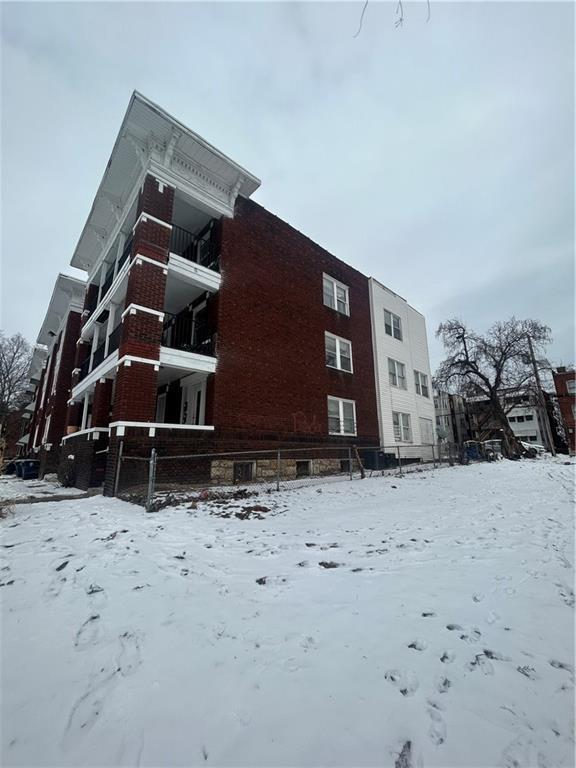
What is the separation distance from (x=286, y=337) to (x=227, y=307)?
3.29 meters

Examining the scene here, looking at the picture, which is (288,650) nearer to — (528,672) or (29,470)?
(528,672)

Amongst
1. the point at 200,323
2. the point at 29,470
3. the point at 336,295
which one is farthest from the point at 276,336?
the point at 29,470

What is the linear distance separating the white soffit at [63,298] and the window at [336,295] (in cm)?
1520

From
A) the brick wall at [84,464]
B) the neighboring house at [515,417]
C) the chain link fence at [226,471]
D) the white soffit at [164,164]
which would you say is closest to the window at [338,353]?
the chain link fence at [226,471]

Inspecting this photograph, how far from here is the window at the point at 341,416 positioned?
16984 millimetres

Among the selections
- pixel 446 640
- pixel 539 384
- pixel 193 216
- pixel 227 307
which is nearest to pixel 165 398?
Answer: pixel 227 307

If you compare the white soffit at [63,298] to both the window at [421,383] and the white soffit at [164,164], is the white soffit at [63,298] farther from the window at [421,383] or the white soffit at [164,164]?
the window at [421,383]

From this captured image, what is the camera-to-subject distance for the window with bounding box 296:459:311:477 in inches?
579

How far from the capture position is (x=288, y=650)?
2447 mm

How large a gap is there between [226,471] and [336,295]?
12163mm

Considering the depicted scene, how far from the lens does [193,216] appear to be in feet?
49.1

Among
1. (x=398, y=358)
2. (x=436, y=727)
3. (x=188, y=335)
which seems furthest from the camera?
(x=398, y=358)

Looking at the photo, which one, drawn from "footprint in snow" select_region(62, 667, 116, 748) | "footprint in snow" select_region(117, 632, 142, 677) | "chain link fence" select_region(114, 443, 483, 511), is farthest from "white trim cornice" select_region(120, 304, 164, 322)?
"footprint in snow" select_region(62, 667, 116, 748)

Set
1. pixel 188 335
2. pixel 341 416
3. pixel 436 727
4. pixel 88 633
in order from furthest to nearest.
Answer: pixel 341 416
pixel 188 335
pixel 88 633
pixel 436 727
